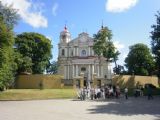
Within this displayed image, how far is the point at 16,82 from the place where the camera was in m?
52.1

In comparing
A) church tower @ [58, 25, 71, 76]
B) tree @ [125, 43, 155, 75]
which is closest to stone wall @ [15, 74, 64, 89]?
tree @ [125, 43, 155, 75]

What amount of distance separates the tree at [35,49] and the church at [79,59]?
14550mm

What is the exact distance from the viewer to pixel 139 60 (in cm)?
7800

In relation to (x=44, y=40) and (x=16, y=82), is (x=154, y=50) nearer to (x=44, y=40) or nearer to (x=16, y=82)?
(x=16, y=82)

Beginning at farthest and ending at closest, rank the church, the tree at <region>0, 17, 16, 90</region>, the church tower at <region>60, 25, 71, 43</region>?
the church tower at <region>60, 25, 71, 43</region>
the church
the tree at <region>0, 17, 16, 90</region>

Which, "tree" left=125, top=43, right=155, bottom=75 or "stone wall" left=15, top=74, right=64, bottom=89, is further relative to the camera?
Result: "tree" left=125, top=43, right=155, bottom=75

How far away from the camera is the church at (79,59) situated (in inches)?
3221

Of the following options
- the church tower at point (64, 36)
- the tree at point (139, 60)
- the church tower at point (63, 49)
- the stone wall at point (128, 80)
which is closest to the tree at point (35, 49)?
the stone wall at point (128, 80)

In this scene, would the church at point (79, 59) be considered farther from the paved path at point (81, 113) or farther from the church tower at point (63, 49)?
the paved path at point (81, 113)

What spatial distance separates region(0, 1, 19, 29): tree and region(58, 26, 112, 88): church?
41.3 m

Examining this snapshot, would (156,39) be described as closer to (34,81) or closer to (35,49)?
(34,81)

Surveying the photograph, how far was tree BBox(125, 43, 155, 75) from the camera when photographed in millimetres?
76025

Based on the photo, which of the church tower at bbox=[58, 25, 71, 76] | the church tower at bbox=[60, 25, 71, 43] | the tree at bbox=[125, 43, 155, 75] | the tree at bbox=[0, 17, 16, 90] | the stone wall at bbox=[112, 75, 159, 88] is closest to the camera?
the tree at bbox=[0, 17, 16, 90]

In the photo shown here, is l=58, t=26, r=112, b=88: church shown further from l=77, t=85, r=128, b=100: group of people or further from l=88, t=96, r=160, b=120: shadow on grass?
l=88, t=96, r=160, b=120: shadow on grass
